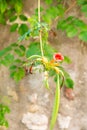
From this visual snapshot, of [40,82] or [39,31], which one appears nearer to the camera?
[39,31]

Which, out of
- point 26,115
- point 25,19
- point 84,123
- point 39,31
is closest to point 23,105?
point 26,115

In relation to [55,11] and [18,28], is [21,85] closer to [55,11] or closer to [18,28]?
[18,28]

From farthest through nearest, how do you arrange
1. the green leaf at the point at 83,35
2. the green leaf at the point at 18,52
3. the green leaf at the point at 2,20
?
the green leaf at the point at 2,20 < the green leaf at the point at 18,52 < the green leaf at the point at 83,35

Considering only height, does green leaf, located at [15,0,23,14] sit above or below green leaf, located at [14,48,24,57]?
above

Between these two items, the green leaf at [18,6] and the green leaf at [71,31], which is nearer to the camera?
the green leaf at [71,31]

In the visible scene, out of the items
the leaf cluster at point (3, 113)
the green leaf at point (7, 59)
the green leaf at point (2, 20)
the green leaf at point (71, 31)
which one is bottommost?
the leaf cluster at point (3, 113)

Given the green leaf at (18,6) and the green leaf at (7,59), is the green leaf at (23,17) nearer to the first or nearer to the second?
the green leaf at (18,6)

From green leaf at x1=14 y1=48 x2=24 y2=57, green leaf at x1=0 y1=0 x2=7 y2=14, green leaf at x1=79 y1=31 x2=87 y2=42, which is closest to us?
green leaf at x1=79 y1=31 x2=87 y2=42

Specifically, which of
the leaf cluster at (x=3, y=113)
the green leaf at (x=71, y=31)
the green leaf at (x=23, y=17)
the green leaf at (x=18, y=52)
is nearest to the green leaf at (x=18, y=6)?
the green leaf at (x=23, y=17)

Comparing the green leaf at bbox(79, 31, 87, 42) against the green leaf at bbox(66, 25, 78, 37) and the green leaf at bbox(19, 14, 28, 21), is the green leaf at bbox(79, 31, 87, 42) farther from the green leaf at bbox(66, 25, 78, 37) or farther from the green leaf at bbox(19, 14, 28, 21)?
the green leaf at bbox(19, 14, 28, 21)

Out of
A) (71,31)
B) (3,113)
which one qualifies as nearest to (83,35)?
(71,31)

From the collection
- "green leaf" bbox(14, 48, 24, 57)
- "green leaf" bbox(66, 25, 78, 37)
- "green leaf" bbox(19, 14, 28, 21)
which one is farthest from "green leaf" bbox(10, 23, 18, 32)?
"green leaf" bbox(66, 25, 78, 37)
